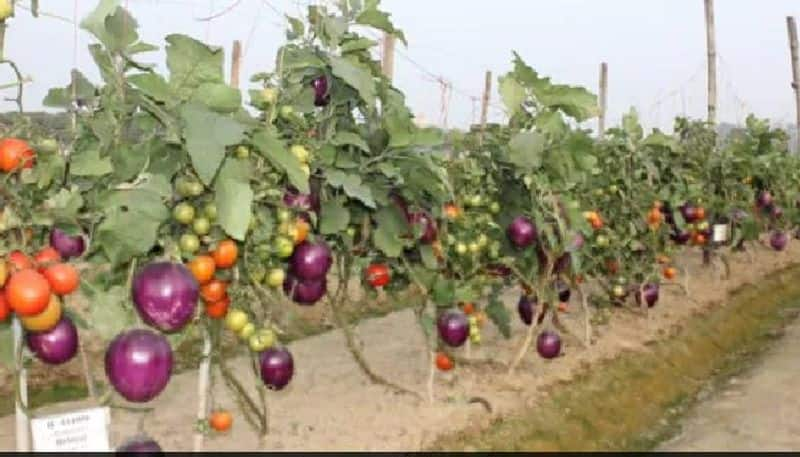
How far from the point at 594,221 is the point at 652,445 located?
4.93ft

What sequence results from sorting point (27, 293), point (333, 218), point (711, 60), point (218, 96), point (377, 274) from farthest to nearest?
point (711, 60) → point (377, 274) → point (333, 218) → point (218, 96) → point (27, 293)

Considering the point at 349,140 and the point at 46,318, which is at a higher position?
the point at 349,140

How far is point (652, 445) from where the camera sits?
505cm

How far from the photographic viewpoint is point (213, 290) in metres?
2.63

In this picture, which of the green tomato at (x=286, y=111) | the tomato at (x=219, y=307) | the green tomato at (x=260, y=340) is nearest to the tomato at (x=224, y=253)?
the tomato at (x=219, y=307)

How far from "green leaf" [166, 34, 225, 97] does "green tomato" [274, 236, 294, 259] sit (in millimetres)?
546

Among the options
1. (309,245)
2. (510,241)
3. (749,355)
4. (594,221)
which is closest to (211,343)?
(309,245)

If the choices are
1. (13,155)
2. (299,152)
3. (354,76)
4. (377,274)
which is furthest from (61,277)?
(377,274)

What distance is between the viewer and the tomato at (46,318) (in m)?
2.11

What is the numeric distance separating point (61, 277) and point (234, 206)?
48cm

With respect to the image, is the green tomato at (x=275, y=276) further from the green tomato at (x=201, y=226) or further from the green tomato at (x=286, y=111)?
the green tomato at (x=286, y=111)

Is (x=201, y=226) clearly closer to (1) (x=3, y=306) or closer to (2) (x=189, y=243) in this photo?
(2) (x=189, y=243)

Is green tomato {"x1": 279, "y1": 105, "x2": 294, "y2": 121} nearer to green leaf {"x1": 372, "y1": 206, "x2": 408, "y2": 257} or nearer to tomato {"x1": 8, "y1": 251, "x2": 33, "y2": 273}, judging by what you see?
green leaf {"x1": 372, "y1": 206, "x2": 408, "y2": 257}

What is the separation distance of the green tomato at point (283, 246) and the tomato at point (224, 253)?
0.21 meters
